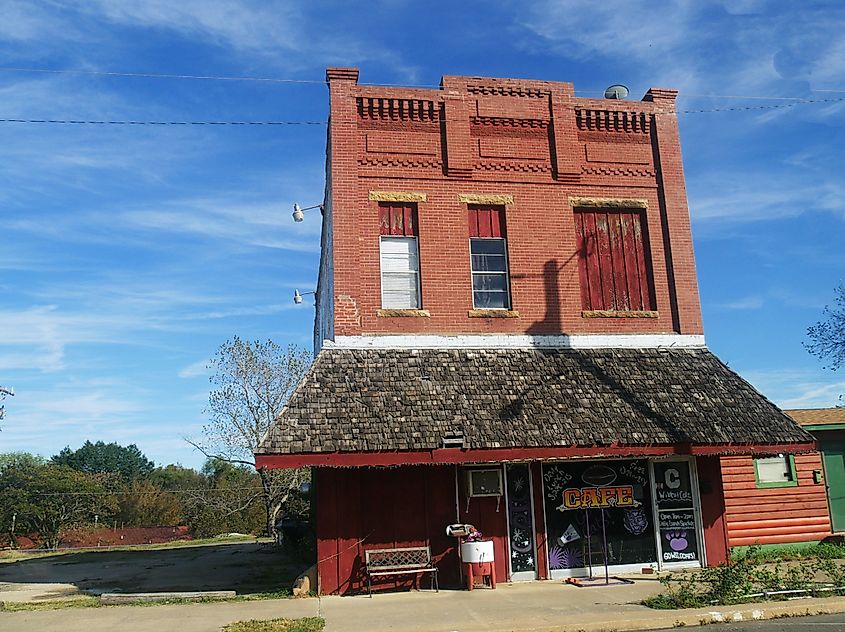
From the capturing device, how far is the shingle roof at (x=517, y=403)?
12102 mm

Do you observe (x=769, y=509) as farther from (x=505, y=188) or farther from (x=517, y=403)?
(x=505, y=188)

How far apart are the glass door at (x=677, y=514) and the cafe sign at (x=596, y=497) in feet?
2.19

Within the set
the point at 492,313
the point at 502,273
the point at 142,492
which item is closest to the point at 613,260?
the point at 502,273

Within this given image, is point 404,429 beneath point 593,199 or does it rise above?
beneath

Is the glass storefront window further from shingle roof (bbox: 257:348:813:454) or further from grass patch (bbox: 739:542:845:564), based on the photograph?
grass patch (bbox: 739:542:845:564)

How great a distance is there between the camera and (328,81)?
602 inches

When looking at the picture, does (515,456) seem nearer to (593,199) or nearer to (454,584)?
(454,584)

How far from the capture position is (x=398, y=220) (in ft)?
49.8

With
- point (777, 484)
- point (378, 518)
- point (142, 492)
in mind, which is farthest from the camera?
point (142, 492)

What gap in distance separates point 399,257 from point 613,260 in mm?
4633

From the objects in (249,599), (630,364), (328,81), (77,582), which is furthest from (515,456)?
(77,582)

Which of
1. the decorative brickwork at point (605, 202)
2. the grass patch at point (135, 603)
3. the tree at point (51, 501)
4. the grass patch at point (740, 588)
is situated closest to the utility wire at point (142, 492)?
the tree at point (51, 501)

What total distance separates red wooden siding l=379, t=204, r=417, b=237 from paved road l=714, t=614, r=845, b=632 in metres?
9.03

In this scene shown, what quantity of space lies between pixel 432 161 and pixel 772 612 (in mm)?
10101
